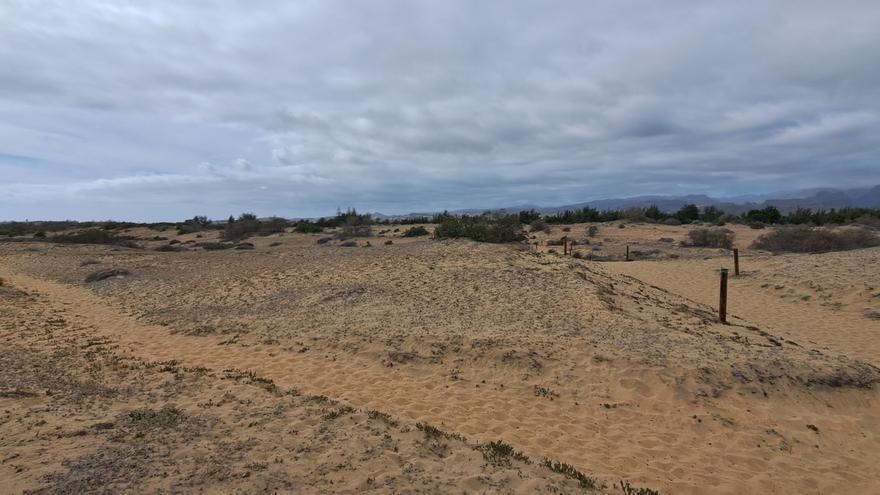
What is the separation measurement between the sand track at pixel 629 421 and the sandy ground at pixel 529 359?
0.10 ft

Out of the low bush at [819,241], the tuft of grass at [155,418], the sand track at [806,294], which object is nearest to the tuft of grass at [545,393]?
the tuft of grass at [155,418]

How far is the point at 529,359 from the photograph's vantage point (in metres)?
8.49

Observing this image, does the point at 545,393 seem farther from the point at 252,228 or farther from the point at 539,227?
the point at 252,228

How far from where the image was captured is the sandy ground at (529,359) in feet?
18.0

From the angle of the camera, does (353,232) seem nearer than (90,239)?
No

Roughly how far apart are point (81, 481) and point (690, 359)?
26.3ft

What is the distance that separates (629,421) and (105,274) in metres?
21.4

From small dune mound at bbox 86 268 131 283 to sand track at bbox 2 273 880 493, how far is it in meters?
13.8

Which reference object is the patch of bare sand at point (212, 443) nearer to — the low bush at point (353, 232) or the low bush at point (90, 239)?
the low bush at point (353, 232)

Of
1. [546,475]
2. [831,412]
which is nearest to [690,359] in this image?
[831,412]

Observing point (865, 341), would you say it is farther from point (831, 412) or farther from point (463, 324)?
point (463, 324)

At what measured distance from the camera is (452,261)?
15891mm

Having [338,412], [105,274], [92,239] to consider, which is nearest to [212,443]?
[338,412]

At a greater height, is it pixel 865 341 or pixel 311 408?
pixel 311 408
